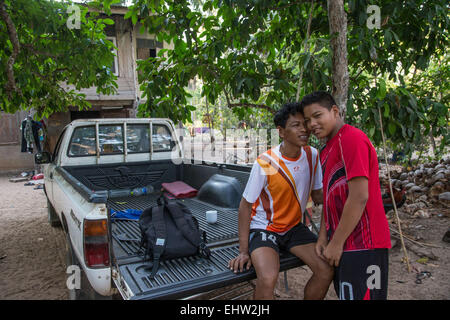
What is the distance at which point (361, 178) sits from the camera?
1.74 metres

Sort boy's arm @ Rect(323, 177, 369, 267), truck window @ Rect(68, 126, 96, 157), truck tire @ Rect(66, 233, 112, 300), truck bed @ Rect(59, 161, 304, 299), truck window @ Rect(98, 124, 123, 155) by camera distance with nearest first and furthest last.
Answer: boy's arm @ Rect(323, 177, 369, 267), truck bed @ Rect(59, 161, 304, 299), truck tire @ Rect(66, 233, 112, 300), truck window @ Rect(68, 126, 96, 157), truck window @ Rect(98, 124, 123, 155)

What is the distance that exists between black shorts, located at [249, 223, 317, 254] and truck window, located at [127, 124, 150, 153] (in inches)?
116

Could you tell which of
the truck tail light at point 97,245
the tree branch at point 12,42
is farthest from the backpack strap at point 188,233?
the tree branch at point 12,42

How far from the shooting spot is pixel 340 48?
3.29m

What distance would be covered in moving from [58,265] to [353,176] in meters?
3.84

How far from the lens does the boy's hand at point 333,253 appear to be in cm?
184

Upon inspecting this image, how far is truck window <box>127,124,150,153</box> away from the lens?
464 cm

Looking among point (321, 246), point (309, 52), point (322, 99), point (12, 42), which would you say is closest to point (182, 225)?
point (321, 246)

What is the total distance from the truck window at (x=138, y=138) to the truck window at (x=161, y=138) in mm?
110

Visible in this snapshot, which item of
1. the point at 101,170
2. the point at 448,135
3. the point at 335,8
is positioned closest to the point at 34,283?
the point at 101,170

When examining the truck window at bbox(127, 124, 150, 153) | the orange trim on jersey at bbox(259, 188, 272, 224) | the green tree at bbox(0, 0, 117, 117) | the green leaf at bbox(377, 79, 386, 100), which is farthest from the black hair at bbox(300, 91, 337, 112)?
the green tree at bbox(0, 0, 117, 117)

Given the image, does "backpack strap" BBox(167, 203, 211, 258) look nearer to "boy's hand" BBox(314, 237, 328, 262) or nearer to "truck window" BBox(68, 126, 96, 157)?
"boy's hand" BBox(314, 237, 328, 262)

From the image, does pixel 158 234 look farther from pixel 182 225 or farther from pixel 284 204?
pixel 284 204

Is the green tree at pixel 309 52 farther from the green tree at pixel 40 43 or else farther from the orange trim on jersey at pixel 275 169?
the orange trim on jersey at pixel 275 169
